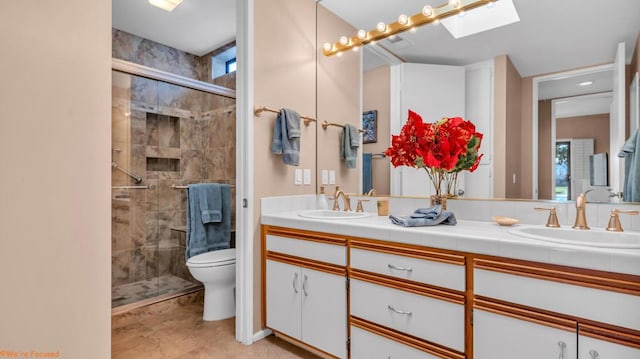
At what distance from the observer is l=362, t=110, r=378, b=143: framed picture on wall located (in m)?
2.30

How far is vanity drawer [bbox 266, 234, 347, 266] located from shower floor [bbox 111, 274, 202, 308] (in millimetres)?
1401

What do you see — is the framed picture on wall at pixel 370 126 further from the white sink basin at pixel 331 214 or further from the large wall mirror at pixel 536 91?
the white sink basin at pixel 331 214

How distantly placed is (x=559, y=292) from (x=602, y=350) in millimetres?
200

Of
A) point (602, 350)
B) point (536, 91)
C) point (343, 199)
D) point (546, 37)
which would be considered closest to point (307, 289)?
point (343, 199)

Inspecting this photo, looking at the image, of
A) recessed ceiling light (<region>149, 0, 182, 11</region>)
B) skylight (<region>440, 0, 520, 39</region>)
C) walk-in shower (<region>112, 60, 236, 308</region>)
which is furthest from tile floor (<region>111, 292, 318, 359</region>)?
recessed ceiling light (<region>149, 0, 182, 11</region>)

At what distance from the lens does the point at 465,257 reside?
4.19 ft

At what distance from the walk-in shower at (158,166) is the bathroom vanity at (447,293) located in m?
1.62

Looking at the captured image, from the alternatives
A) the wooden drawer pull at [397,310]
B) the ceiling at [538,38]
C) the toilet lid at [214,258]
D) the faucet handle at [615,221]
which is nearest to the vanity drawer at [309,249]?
the wooden drawer pull at [397,310]

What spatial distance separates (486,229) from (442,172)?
445 millimetres

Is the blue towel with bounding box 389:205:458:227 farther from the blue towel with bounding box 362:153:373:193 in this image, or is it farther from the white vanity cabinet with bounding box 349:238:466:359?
the blue towel with bounding box 362:153:373:193

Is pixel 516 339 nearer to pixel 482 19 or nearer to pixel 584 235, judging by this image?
pixel 584 235

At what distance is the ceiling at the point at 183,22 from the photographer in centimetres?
288

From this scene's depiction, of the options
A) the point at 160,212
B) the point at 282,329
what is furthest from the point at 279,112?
the point at 160,212

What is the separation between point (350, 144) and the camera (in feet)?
8.04
